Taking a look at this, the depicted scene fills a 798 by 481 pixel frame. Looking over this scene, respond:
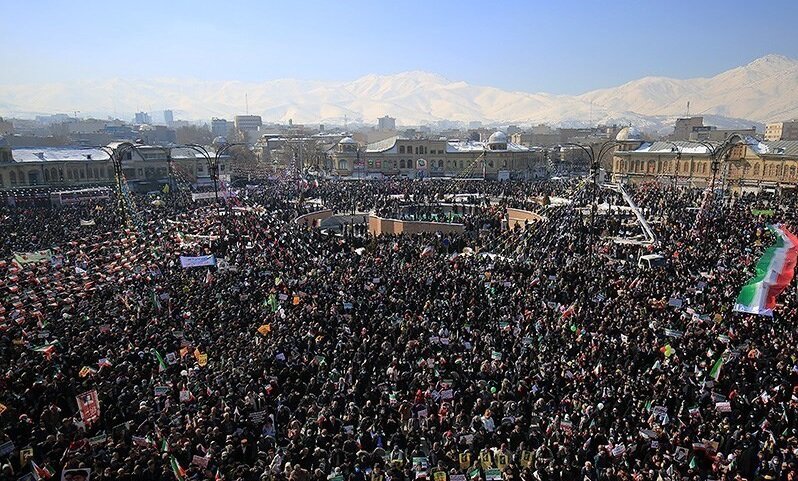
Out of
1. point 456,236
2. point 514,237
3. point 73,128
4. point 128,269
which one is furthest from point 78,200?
point 73,128

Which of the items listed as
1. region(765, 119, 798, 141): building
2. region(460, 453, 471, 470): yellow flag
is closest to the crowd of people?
region(460, 453, 471, 470): yellow flag

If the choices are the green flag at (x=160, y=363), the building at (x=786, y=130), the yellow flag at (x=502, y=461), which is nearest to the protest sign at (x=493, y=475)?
the yellow flag at (x=502, y=461)

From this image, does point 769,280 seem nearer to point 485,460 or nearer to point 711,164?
point 485,460

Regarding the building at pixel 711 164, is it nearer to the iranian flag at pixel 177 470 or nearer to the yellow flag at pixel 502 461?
the yellow flag at pixel 502 461

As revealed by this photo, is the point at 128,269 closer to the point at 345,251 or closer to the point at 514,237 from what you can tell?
the point at 345,251

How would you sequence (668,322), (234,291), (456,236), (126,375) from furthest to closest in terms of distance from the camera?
(456,236)
(234,291)
(668,322)
(126,375)

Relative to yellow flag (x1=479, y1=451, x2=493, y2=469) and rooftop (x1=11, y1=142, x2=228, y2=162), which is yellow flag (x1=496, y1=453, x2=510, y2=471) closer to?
yellow flag (x1=479, y1=451, x2=493, y2=469)
